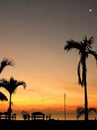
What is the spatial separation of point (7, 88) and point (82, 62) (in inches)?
706
